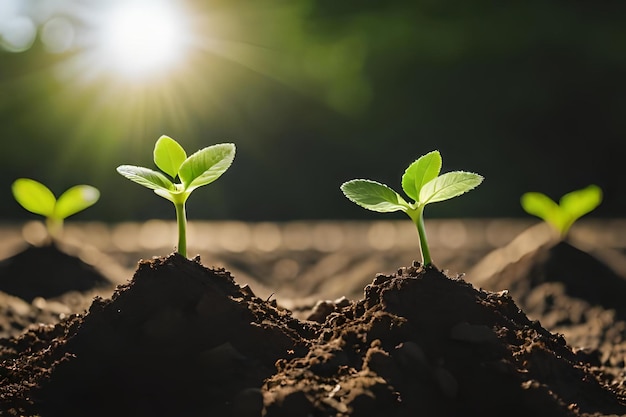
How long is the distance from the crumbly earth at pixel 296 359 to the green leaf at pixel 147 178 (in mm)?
181

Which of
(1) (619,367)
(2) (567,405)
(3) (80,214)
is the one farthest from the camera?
(3) (80,214)

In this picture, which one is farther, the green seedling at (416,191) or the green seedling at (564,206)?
the green seedling at (564,206)

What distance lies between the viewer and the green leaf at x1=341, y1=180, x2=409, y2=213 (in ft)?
5.98

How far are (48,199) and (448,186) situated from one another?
2773 mm

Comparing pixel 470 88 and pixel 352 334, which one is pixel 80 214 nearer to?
pixel 470 88

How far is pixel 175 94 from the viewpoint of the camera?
11.5m

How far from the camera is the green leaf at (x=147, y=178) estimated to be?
1.81 metres

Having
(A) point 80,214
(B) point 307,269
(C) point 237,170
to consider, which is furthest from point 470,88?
(B) point 307,269

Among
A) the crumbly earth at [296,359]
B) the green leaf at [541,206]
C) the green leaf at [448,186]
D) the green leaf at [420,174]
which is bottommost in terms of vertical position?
the crumbly earth at [296,359]

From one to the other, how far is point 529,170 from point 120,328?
10.4 metres

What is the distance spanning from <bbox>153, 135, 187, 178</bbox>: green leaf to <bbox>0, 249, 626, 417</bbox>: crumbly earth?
0.23 meters

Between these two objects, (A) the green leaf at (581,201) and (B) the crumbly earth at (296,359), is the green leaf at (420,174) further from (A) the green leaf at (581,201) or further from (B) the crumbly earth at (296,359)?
(A) the green leaf at (581,201)

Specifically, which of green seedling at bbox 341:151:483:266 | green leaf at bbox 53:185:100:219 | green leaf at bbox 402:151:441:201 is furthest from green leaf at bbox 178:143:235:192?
green leaf at bbox 53:185:100:219

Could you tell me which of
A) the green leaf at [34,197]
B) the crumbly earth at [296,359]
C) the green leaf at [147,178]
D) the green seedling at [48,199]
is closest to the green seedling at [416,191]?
the crumbly earth at [296,359]
